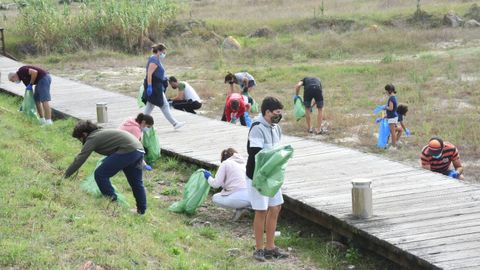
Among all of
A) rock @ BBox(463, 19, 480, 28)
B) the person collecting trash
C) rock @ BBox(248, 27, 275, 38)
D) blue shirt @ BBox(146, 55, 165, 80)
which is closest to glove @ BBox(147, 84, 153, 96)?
blue shirt @ BBox(146, 55, 165, 80)

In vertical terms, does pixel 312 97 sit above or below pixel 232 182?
above

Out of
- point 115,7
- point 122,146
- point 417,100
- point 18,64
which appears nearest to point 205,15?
point 115,7

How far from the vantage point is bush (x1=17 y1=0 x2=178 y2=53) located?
29.0 meters

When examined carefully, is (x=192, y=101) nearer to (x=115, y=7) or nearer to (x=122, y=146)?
(x=122, y=146)

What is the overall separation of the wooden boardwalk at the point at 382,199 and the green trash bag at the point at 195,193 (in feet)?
3.21

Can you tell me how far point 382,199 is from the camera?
978 centimetres

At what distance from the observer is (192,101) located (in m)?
17.3

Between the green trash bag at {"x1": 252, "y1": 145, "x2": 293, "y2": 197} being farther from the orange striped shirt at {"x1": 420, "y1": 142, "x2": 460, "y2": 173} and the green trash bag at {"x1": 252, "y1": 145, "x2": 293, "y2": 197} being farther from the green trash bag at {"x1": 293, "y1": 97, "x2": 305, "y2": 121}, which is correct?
the green trash bag at {"x1": 293, "y1": 97, "x2": 305, "y2": 121}

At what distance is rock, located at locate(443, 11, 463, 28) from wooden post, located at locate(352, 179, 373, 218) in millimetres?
23949

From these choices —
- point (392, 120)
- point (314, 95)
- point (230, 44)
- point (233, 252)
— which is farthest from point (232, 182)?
point (230, 44)

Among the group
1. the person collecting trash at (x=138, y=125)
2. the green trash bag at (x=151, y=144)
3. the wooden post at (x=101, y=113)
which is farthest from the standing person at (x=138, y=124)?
the wooden post at (x=101, y=113)

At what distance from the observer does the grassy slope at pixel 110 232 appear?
288 inches

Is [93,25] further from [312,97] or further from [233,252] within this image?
[233,252]

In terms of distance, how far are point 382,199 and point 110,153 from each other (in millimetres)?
2989
